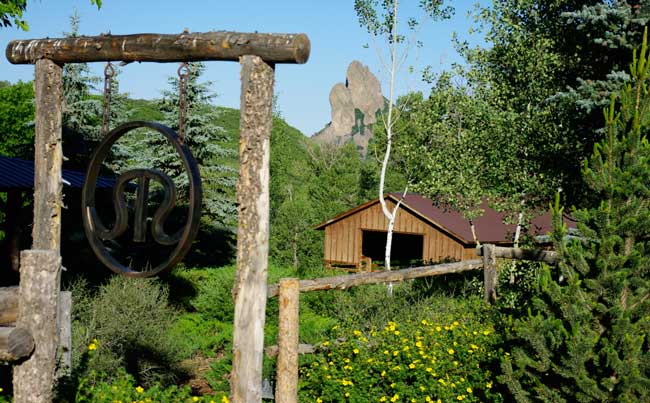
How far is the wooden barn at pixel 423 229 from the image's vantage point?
24875 mm

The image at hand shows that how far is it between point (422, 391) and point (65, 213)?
16.1m

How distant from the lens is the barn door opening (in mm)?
35625

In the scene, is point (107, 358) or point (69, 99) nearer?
point (107, 358)

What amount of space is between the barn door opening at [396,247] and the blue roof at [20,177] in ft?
63.3

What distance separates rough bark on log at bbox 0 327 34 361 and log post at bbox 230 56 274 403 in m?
1.60

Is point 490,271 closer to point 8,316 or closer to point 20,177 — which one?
point 8,316

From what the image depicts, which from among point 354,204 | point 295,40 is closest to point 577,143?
point 295,40

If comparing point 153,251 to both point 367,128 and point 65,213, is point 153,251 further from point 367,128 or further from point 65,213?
point 367,128

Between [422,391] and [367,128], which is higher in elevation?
[367,128]

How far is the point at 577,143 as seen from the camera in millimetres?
10773

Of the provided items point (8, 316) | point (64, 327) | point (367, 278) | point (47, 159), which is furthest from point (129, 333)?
point (8, 316)

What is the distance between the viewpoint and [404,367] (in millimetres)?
7969

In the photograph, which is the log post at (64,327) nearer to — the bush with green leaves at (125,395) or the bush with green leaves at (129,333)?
the bush with green leaves at (125,395)

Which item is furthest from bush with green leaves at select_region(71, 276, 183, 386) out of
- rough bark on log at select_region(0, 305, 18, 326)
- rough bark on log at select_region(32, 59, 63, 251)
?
rough bark on log at select_region(0, 305, 18, 326)
